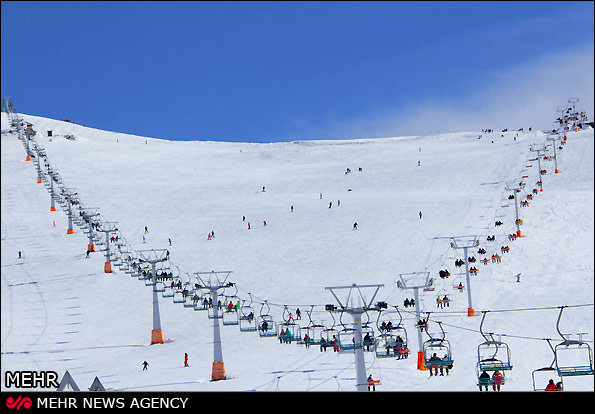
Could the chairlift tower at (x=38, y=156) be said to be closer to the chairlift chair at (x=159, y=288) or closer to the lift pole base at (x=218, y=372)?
the chairlift chair at (x=159, y=288)

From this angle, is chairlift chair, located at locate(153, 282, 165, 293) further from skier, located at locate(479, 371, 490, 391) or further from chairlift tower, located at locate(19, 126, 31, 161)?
chairlift tower, located at locate(19, 126, 31, 161)

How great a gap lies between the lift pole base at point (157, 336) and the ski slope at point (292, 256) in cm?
46

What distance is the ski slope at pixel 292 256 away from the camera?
2352cm

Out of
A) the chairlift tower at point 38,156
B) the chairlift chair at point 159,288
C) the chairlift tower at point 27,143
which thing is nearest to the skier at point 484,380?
the chairlift chair at point 159,288

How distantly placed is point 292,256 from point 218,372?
1759 cm

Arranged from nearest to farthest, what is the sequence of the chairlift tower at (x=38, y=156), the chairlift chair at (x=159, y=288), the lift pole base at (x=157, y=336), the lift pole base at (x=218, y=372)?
1. the lift pole base at (x=218, y=372)
2. the lift pole base at (x=157, y=336)
3. the chairlift chair at (x=159, y=288)
4. the chairlift tower at (x=38, y=156)

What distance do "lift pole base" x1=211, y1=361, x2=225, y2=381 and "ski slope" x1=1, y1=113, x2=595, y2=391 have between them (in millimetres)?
319
